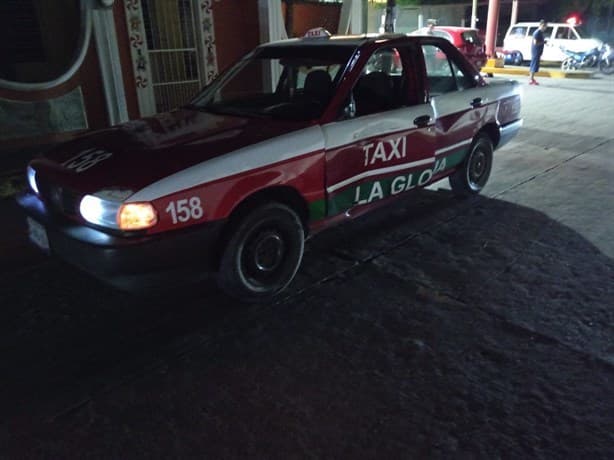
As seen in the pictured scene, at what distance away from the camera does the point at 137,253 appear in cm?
279

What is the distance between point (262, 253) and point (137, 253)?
0.90 meters

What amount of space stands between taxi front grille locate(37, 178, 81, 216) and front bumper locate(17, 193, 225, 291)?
0.20ft

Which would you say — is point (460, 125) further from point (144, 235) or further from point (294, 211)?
point (144, 235)

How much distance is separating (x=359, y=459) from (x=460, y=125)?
11.4ft

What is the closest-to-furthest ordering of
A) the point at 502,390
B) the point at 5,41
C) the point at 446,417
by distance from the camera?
the point at 446,417 → the point at 502,390 → the point at 5,41

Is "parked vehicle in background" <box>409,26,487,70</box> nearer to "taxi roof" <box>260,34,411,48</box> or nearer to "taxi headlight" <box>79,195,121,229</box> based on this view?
"taxi roof" <box>260,34,411,48</box>

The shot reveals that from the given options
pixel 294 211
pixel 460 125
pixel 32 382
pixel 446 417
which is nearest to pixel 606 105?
pixel 460 125

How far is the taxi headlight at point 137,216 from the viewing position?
9.01ft

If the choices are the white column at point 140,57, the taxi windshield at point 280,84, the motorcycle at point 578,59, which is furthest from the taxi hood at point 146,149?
the motorcycle at point 578,59

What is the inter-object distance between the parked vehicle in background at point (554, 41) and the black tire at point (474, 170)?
1673 cm

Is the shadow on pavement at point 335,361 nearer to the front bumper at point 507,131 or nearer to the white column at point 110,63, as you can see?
the front bumper at point 507,131

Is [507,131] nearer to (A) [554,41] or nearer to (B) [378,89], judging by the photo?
(B) [378,89]

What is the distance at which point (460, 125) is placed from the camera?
15.7 feet

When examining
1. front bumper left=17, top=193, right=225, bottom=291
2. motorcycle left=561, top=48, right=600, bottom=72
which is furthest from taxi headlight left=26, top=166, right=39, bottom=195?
motorcycle left=561, top=48, right=600, bottom=72
